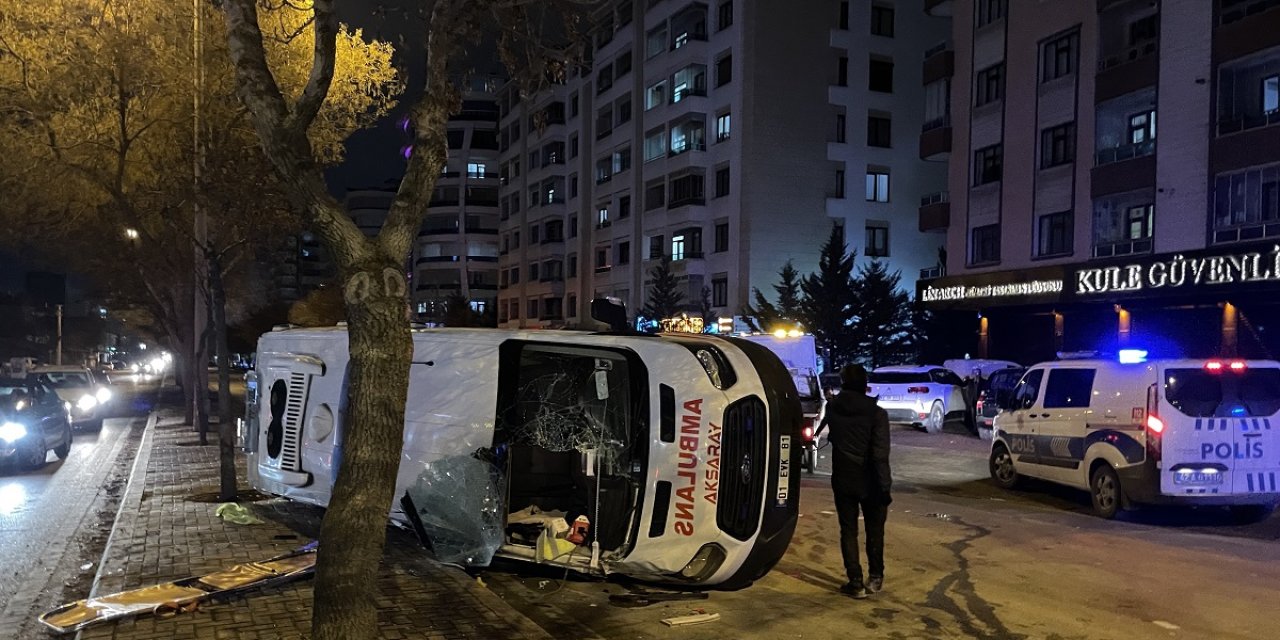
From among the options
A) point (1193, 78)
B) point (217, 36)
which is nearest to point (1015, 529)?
point (217, 36)

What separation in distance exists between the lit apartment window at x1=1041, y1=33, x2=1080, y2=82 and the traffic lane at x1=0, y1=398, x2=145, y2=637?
27.2 m

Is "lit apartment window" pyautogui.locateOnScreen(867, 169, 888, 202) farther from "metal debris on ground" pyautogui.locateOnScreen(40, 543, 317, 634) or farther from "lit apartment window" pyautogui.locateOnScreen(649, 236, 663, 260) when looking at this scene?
"metal debris on ground" pyautogui.locateOnScreen(40, 543, 317, 634)

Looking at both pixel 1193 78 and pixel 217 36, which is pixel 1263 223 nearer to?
pixel 1193 78

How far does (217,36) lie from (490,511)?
11684 mm

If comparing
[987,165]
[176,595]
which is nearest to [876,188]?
[987,165]

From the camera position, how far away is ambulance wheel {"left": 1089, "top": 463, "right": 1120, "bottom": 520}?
10.4 m

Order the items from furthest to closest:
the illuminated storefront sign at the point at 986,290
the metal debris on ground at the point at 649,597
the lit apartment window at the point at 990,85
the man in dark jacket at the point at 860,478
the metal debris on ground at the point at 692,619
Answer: the lit apartment window at the point at 990,85 < the illuminated storefront sign at the point at 986,290 < the man in dark jacket at the point at 860,478 < the metal debris on ground at the point at 649,597 < the metal debris on ground at the point at 692,619

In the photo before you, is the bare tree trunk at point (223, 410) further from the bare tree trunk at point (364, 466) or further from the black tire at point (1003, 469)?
the black tire at point (1003, 469)

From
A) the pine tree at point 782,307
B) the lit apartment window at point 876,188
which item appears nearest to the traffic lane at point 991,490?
the pine tree at point 782,307

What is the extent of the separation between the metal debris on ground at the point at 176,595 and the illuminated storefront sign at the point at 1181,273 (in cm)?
2215

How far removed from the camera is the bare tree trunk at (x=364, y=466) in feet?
14.4

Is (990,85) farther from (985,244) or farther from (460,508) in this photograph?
(460,508)

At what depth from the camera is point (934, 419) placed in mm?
22078

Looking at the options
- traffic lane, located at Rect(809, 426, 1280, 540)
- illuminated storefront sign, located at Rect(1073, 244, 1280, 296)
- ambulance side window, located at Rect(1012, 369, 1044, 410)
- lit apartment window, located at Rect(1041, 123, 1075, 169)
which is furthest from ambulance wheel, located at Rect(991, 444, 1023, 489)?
lit apartment window, located at Rect(1041, 123, 1075, 169)
